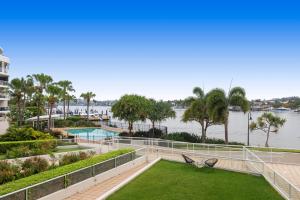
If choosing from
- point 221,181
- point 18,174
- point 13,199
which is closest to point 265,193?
point 221,181

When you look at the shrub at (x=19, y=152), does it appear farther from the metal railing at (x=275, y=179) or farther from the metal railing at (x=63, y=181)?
the metal railing at (x=275, y=179)

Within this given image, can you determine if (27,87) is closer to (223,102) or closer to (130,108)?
(130,108)

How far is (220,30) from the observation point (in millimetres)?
29594

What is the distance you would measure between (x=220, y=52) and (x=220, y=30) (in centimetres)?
665

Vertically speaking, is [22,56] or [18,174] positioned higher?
[22,56]

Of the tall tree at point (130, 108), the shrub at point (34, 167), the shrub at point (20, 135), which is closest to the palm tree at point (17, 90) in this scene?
the shrub at point (20, 135)

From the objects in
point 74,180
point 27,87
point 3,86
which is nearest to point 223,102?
point 74,180

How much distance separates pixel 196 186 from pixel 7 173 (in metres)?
9.23

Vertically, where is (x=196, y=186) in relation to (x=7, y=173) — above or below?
below

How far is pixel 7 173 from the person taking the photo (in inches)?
582

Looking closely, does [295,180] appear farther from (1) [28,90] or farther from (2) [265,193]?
(1) [28,90]

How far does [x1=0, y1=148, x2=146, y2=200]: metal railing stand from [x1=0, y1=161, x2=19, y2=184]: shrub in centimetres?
413

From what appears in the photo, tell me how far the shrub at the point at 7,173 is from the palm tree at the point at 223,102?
2079cm

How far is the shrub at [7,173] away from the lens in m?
14.6
